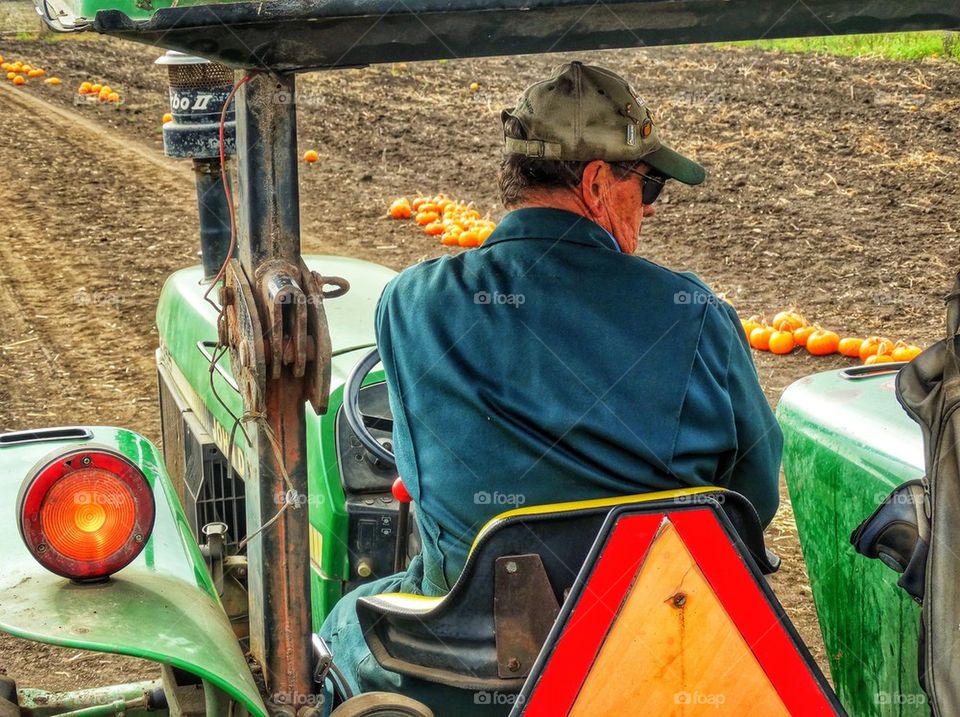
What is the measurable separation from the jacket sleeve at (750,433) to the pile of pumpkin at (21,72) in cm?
1540

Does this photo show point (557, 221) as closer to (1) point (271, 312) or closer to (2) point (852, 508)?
(1) point (271, 312)

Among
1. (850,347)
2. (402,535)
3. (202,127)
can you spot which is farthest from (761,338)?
(402,535)

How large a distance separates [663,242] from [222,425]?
6.07 metres

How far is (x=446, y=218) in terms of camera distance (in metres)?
9.98

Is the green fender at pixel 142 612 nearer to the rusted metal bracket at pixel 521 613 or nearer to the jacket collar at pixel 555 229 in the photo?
the rusted metal bracket at pixel 521 613

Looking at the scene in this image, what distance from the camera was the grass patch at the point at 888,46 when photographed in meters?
13.9

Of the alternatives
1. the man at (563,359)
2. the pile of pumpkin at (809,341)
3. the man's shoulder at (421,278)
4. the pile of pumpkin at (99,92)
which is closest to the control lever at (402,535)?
the man at (563,359)

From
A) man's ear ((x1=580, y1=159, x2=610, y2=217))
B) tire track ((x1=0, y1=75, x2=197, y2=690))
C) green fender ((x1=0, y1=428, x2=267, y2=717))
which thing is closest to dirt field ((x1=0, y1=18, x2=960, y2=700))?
tire track ((x1=0, y1=75, x2=197, y2=690))

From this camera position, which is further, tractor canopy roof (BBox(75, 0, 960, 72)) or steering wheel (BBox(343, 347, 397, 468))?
steering wheel (BBox(343, 347, 397, 468))

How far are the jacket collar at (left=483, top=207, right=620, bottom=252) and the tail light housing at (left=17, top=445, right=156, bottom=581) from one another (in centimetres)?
85

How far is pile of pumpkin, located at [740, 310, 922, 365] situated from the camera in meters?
7.03

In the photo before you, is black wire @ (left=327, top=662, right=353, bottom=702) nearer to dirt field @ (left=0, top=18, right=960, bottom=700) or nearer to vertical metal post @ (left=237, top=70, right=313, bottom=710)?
vertical metal post @ (left=237, top=70, right=313, bottom=710)

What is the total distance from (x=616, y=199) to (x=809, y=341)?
197 inches

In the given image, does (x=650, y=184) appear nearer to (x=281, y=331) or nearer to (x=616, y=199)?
(x=616, y=199)
